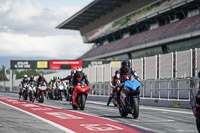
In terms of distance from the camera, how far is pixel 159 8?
154 ft

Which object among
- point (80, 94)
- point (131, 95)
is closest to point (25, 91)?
point (80, 94)

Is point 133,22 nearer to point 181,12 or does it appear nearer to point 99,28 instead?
point 181,12

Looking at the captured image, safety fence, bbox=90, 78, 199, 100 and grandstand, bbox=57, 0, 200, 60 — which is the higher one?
grandstand, bbox=57, 0, 200, 60

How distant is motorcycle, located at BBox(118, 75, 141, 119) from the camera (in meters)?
10.1

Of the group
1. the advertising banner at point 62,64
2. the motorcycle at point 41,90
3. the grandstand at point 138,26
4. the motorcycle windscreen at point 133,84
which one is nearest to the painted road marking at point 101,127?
the motorcycle windscreen at point 133,84

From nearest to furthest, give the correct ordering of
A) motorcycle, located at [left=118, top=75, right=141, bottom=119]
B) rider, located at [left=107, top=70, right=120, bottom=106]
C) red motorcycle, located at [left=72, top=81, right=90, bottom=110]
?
motorcycle, located at [left=118, top=75, right=141, bottom=119], rider, located at [left=107, top=70, right=120, bottom=106], red motorcycle, located at [left=72, top=81, right=90, bottom=110]

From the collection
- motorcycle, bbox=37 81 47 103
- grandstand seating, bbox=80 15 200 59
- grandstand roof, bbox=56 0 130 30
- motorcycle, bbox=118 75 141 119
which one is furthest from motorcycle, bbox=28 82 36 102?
grandstand roof, bbox=56 0 130 30

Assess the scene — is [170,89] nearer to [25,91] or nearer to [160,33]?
[25,91]

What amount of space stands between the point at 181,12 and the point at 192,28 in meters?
7.29

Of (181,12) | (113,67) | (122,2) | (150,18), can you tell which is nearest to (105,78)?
(113,67)

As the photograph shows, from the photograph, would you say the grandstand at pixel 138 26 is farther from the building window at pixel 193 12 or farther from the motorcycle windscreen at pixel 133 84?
the motorcycle windscreen at pixel 133 84

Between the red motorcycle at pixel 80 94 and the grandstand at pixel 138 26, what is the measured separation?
24258mm

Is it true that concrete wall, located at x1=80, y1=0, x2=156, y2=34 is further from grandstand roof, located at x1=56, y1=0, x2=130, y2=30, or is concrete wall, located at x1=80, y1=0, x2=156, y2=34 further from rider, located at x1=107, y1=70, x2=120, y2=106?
rider, located at x1=107, y1=70, x2=120, y2=106

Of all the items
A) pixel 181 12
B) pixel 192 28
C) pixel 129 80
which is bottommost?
pixel 129 80
